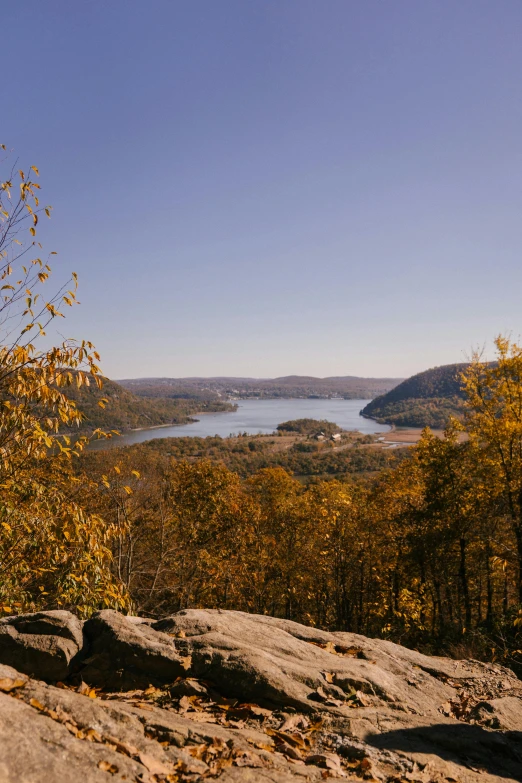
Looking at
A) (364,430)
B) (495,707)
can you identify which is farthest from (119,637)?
(364,430)

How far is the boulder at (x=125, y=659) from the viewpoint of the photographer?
5.45 m

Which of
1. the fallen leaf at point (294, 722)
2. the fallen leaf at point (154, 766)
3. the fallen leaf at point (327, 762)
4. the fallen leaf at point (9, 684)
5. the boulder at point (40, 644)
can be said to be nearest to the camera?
the fallen leaf at point (154, 766)

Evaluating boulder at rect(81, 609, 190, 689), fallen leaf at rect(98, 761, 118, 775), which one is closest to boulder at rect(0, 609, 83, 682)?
boulder at rect(81, 609, 190, 689)

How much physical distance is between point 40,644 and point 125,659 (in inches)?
41.3

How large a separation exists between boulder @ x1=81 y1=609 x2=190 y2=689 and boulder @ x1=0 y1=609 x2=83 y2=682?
0.24 meters

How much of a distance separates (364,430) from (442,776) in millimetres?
186253

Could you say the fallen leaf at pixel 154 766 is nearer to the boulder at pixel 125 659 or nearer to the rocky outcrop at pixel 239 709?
the rocky outcrop at pixel 239 709

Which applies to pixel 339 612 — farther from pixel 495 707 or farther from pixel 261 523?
pixel 495 707

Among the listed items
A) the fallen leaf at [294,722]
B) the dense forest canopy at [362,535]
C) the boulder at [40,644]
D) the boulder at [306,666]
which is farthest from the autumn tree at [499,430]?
the boulder at [40,644]

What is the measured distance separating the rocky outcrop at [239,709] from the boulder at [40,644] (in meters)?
0.02

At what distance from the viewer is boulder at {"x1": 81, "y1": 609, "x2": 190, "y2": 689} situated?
5449 mm

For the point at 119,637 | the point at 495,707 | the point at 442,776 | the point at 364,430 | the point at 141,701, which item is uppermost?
the point at 119,637

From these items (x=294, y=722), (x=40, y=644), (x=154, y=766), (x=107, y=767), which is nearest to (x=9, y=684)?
(x=40, y=644)

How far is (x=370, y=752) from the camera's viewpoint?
466cm
